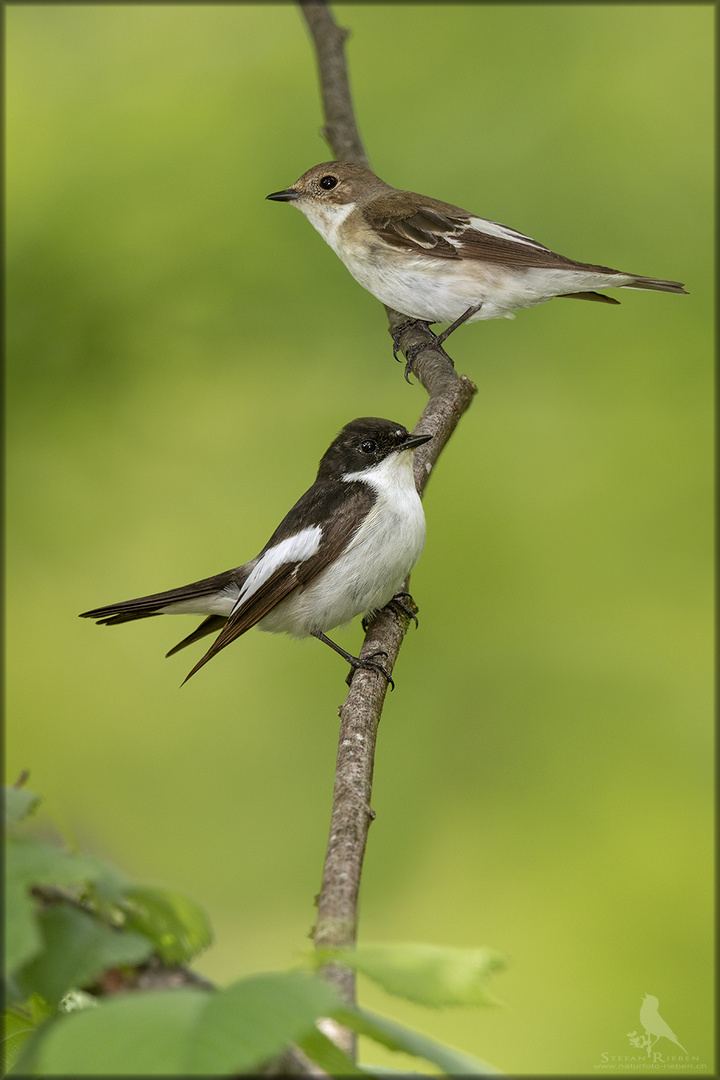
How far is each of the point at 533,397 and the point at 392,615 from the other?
239cm

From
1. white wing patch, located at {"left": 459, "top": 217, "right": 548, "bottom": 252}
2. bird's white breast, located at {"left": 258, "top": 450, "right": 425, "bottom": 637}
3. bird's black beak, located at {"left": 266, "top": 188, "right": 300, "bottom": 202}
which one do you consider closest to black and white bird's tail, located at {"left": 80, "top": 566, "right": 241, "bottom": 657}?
bird's white breast, located at {"left": 258, "top": 450, "right": 425, "bottom": 637}

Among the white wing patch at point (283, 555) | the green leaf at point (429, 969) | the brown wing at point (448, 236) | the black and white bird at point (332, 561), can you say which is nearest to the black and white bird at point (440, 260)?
the brown wing at point (448, 236)

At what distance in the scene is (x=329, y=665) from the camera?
4266mm

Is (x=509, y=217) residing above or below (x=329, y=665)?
above

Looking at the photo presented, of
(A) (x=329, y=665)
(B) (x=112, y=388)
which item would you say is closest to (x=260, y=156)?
(B) (x=112, y=388)

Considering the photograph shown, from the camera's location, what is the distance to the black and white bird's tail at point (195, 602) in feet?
7.57

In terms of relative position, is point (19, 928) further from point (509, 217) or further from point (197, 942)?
point (509, 217)

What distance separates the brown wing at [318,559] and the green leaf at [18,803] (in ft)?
5.31

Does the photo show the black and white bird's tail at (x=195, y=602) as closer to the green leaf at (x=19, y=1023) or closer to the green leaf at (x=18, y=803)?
the green leaf at (x=19, y=1023)

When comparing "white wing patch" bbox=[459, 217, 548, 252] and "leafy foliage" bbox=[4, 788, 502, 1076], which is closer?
"leafy foliage" bbox=[4, 788, 502, 1076]

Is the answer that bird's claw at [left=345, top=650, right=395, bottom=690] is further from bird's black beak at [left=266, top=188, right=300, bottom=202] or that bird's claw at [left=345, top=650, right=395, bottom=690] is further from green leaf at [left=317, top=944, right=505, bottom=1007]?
bird's black beak at [left=266, top=188, right=300, bottom=202]

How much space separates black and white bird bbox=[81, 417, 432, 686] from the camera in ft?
7.57

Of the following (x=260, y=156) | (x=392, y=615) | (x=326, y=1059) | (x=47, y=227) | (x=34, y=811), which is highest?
(x=260, y=156)

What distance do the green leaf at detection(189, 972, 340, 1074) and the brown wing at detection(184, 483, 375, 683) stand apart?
1.67 m
